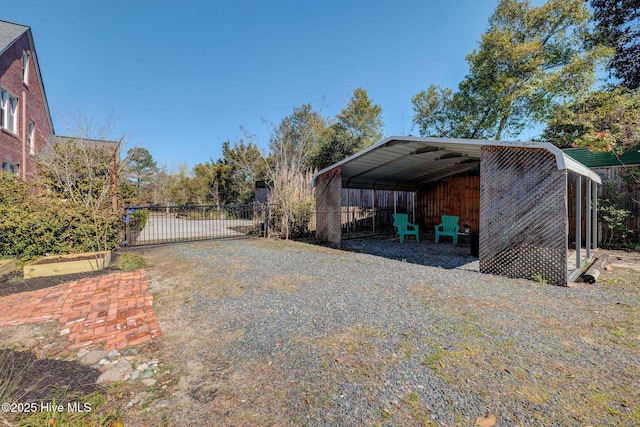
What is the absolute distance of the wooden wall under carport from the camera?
1091cm

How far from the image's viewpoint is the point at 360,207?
12.5 m

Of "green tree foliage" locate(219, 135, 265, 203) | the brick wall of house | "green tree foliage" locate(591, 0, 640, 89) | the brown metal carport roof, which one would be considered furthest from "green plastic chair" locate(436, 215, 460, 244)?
"green tree foliage" locate(219, 135, 265, 203)

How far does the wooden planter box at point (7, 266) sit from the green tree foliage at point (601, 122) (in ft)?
49.1

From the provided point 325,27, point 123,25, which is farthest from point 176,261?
point 325,27

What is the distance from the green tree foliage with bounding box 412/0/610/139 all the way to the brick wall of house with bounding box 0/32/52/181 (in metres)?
19.9

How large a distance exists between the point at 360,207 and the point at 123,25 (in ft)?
34.2

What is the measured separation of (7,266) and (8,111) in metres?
9.40

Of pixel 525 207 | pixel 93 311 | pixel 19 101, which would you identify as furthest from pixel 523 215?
pixel 19 101

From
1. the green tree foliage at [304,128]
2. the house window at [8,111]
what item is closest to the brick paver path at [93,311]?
the house window at [8,111]

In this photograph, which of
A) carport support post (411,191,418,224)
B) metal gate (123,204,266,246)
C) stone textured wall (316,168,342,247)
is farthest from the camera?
carport support post (411,191,418,224)

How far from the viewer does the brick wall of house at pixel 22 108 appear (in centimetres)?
966

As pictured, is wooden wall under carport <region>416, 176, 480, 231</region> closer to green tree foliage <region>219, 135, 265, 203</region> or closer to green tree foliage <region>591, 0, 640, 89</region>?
green tree foliage <region>591, 0, 640, 89</region>

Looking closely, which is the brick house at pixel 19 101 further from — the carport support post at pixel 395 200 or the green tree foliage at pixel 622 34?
the green tree foliage at pixel 622 34

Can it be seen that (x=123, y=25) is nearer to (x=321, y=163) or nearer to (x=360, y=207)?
(x=360, y=207)
